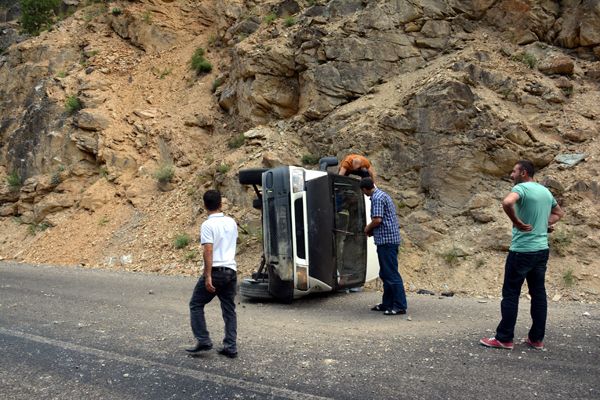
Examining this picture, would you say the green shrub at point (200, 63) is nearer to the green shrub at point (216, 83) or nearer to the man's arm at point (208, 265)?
the green shrub at point (216, 83)

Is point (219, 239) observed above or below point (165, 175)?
below

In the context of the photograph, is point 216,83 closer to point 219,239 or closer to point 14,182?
point 14,182

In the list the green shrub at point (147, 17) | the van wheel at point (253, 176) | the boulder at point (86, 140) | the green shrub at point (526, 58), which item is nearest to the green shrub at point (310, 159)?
the van wheel at point (253, 176)

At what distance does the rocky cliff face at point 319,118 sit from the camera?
408 inches

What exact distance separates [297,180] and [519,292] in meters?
3.53

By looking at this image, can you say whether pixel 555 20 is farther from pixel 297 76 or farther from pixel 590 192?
pixel 297 76

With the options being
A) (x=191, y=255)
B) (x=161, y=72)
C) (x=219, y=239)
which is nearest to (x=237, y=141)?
(x=191, y=255)

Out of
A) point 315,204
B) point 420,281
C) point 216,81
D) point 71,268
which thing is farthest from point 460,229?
point 216,81

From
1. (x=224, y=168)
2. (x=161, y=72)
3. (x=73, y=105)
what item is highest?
(x=161, y=72)

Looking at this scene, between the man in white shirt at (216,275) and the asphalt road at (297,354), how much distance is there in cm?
18

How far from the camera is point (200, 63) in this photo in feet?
63.5

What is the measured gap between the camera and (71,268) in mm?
13000

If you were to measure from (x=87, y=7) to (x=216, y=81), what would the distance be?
424 inches

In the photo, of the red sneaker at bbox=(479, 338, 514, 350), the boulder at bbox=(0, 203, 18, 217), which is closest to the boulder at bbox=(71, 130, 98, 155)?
the boulder at bbox=(0, 203, 18, 217)
